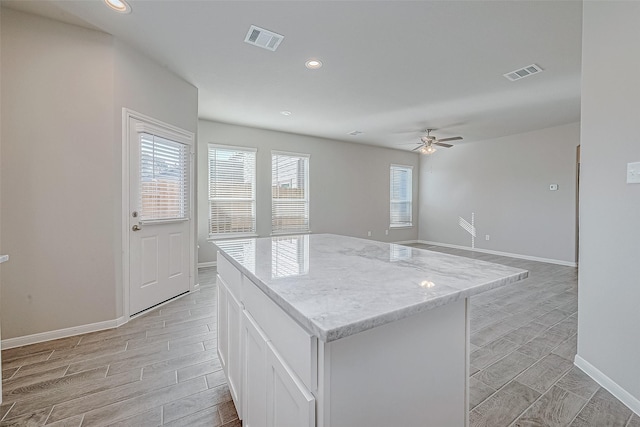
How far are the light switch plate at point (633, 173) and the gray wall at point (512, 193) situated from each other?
15.2ft

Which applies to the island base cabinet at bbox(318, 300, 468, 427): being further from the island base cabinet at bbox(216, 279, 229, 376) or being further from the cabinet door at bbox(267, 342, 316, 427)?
the island base cabinet at bbox(216, 279, 229, 376)

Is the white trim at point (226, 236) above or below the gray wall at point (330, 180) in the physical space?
below

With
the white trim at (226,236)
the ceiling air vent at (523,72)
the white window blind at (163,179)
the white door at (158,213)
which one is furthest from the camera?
the white trim at (226,236)

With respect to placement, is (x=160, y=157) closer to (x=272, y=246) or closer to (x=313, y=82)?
(x=313, y=82)

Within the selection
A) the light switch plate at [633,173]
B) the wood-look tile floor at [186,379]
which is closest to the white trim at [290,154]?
the wood-look tile floor at [186,379]

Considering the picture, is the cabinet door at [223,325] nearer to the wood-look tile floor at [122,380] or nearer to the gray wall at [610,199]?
the wood-look tile floor at [122,380]

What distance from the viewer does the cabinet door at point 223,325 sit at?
5.48 feet

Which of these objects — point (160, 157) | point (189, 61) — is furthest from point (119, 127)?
point (189, 61)

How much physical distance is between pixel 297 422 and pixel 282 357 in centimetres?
17

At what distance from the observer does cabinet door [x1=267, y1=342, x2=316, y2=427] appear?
70 cm

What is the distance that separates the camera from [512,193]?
6133 millimetres

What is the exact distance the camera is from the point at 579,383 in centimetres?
181

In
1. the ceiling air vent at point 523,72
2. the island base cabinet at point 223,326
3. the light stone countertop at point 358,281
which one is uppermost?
the ceiling air vent at point 523,72

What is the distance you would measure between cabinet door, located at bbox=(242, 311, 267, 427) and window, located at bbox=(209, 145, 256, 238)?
4306 millimetres
